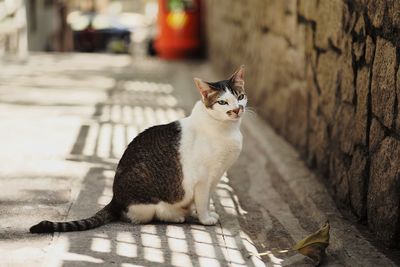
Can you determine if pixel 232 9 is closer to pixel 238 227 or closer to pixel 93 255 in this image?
pixel 238 227

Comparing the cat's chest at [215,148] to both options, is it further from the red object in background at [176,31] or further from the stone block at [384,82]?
the red object in background at [176,31]

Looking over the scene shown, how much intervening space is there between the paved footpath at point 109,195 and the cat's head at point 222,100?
70cm

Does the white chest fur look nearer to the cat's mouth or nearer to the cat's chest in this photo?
the cat's chest

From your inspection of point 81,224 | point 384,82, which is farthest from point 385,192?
point 81,224

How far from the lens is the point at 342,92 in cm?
468

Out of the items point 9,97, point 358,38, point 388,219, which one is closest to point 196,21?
point 9,97

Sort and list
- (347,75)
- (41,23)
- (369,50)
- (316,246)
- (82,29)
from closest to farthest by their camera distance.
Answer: (316,246) < (369,50) < (347,75) < (41,23) < (82,29)

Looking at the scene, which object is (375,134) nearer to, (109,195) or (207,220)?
(207,220)

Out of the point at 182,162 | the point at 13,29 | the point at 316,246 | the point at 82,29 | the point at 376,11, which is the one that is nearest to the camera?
the point at 316,246

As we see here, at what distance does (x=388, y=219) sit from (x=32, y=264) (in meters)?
1.88

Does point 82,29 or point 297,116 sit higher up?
point 297,116

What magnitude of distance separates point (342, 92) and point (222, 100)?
1.26m

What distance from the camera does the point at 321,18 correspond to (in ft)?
17.3

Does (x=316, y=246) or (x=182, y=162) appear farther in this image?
(x=182, y=162)
